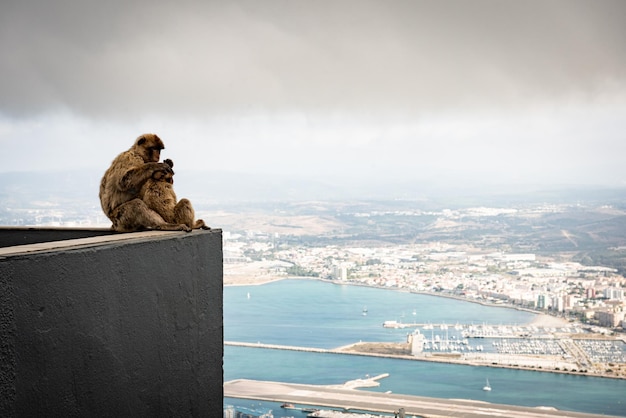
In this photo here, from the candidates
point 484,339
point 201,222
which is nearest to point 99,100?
point 484,339

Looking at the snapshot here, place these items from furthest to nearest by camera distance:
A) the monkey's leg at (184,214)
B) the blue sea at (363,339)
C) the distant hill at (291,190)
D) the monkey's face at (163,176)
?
the distant hill at (291,190), the blue sea at (363,339), the monkey's face at (163,176), the monkey's leg at (184,214)

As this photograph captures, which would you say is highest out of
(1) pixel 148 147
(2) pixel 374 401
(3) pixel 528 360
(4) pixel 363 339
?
(1) pixel 148 147

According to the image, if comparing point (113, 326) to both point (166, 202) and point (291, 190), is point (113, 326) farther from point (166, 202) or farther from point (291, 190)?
point (291, 190)

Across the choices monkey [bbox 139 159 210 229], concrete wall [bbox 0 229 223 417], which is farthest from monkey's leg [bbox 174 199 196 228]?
concrete wall [bbox 0 229 223 417]

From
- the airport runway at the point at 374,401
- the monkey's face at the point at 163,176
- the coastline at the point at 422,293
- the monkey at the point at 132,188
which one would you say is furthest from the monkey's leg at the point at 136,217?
the coastline at the point at 422,293

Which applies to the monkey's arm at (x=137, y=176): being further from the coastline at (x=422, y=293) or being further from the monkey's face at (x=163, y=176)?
the coastline at (x=422, y=293)

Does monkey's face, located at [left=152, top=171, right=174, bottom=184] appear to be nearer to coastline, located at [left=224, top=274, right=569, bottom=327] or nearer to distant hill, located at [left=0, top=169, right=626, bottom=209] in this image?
coastline, located at [left=224, top=274, right=569, bottom=327]

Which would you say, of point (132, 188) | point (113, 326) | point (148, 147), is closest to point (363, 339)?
point (148, 147)
